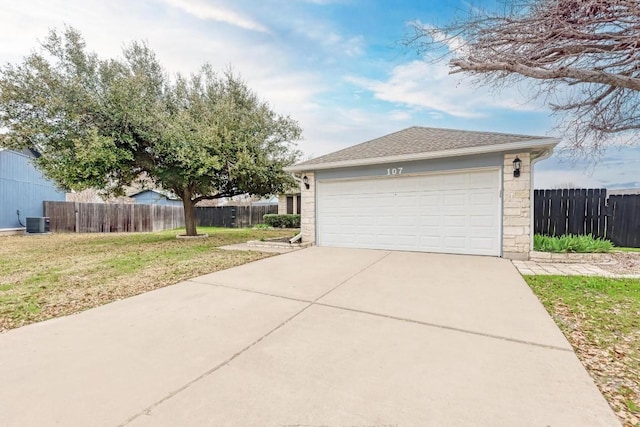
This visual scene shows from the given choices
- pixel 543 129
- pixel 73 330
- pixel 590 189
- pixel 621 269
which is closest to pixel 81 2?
pixel 73 330

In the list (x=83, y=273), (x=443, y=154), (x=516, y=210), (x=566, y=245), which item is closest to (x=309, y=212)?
(x=443, y=154)

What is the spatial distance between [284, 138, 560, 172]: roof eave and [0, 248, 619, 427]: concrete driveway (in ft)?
12.6

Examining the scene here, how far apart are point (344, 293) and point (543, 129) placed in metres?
7.72

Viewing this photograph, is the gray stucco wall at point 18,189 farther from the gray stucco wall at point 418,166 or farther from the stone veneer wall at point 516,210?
the stone veneer wall at point 516,210

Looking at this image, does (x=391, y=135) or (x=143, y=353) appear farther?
(x=391, y=135)

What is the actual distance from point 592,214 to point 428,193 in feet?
16.0

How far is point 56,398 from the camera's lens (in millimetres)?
1892

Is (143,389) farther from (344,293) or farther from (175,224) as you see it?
(175,224)

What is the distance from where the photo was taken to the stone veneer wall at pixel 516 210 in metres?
6.48

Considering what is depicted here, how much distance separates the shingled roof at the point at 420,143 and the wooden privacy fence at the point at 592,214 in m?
2.86

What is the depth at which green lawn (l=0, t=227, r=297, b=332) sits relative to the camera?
3723 millimetres

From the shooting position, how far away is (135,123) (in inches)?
349

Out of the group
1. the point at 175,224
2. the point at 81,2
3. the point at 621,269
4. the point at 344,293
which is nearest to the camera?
the point at 344,293

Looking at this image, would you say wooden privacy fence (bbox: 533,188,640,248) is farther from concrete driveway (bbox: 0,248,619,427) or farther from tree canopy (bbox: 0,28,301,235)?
tree canopy (bbox: 0,28,301,235)
